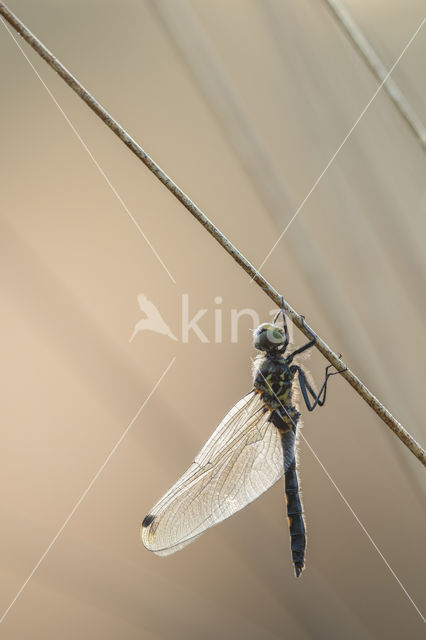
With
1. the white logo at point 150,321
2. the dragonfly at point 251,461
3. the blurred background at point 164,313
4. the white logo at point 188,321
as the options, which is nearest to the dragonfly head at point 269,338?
the dragonfly at point 251,461

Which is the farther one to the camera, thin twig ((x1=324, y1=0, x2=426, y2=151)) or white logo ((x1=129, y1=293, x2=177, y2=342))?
white logo ((x1=129, y1=293, x2=177, y2=342))

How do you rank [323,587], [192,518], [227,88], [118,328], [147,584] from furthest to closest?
→ [118,328] → [147,584] → [323,587] → [227,88] → [192,518]

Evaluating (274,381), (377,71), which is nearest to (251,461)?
(274,381)

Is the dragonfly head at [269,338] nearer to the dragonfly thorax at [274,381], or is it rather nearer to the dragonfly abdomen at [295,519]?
the dragonfly thorax at [274,381]

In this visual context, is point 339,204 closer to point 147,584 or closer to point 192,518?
point 192,518

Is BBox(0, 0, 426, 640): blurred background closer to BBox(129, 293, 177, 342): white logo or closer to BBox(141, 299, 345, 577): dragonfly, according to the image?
BBox(129, 293, 177, 342): white logo

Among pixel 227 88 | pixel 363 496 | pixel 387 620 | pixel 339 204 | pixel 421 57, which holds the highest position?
pixel 227 88

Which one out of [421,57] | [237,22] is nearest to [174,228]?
[237,22]

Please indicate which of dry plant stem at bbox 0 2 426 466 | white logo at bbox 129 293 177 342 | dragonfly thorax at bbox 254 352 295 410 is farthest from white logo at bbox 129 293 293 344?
dry plant stem at bbox 0 2 426 466
